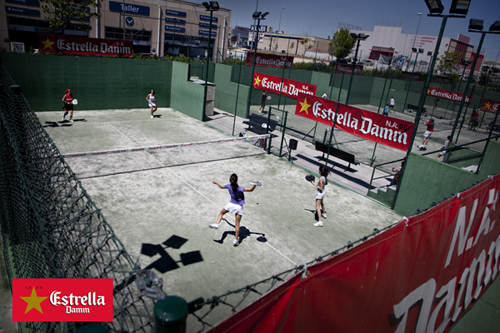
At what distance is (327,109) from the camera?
48.6 feet

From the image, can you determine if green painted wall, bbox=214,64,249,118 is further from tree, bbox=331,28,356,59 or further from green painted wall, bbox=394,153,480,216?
tree, bbox=331,28,356,59

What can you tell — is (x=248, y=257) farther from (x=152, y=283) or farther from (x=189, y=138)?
(x=189, y=138)

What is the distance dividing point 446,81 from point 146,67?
114 feet

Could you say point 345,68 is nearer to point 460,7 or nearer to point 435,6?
point 435,6

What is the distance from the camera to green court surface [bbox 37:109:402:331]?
7.56 meters

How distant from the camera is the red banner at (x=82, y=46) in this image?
18719mm

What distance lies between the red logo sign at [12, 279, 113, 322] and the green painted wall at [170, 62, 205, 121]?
59.2ft

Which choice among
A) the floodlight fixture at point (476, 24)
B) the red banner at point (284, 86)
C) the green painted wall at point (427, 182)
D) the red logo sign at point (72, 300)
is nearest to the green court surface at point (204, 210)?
the green painted wall at point (427, 182)

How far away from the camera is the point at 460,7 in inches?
366

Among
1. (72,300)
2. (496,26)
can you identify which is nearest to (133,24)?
(496,26)

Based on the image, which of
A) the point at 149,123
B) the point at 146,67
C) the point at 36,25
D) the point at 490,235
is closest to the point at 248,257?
the point at 490,235

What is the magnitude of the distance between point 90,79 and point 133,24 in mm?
25232

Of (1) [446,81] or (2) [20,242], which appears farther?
(1) [446,81]

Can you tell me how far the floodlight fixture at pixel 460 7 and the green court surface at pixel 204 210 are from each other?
251 inches
